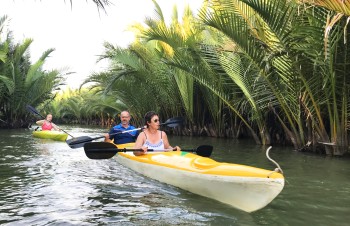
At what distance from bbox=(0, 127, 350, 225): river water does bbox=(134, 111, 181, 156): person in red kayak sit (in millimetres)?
601

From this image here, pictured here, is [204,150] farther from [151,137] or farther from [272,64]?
[272,64]

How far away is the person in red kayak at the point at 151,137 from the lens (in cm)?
642

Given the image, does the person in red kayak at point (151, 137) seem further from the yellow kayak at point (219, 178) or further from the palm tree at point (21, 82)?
the palm tree at point (21, 82)

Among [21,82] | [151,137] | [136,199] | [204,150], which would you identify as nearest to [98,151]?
[151,137]

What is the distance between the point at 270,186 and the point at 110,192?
2.55m

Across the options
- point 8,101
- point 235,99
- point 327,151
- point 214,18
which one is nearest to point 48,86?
point 8,101

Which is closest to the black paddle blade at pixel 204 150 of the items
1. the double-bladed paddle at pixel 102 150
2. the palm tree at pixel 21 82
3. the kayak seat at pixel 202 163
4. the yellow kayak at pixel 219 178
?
the double-bladed paddle at pixel 102 150

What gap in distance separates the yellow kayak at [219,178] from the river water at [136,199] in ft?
0.41

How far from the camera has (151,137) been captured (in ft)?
21.9

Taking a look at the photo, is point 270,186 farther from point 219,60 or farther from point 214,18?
point 219,60

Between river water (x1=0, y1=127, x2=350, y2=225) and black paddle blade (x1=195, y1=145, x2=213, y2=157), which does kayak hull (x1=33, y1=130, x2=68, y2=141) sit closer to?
river water (x1=0, y1=127, x2=350, y2=225)

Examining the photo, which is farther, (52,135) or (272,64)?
(52,135)

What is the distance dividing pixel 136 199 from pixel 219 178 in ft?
4.26

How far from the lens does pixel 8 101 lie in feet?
76.4
